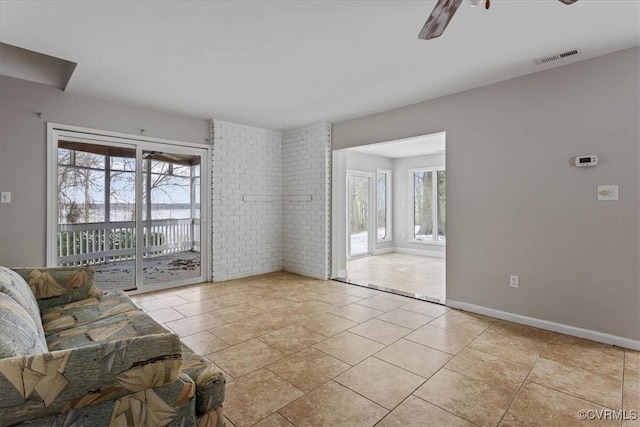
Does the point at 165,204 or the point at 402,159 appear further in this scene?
the point at 402,159

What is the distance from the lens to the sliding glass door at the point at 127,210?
3.93 meters

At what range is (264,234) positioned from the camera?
5777 mm

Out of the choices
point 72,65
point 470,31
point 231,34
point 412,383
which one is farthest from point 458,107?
point 72,65

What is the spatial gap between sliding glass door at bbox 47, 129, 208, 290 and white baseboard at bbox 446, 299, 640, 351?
3861 millimetres

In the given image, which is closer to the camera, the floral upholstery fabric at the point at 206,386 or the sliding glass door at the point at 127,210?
the floral upholstery fabric at the point at 206,386

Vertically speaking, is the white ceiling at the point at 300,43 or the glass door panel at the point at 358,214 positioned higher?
the white ceiling at the point at 300,43

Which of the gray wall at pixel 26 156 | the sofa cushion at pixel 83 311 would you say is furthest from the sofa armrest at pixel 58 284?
the gray wall at pixel 26 156

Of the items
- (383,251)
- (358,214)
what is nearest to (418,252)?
(383,251)

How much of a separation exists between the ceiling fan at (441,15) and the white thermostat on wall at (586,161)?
2003 millimetres

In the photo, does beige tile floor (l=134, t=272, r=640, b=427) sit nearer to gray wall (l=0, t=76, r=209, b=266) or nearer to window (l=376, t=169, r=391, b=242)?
gray wall (l=0, t=76, r=209, b=266)

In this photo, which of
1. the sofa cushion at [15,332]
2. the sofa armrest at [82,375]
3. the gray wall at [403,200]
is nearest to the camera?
the sofa armrest at [82,375]

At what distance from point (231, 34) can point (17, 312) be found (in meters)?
2.26

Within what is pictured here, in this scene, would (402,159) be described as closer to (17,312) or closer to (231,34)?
(231,34)

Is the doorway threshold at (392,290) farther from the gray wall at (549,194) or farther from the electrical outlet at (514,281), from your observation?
the electrical outlet at (514,281)
